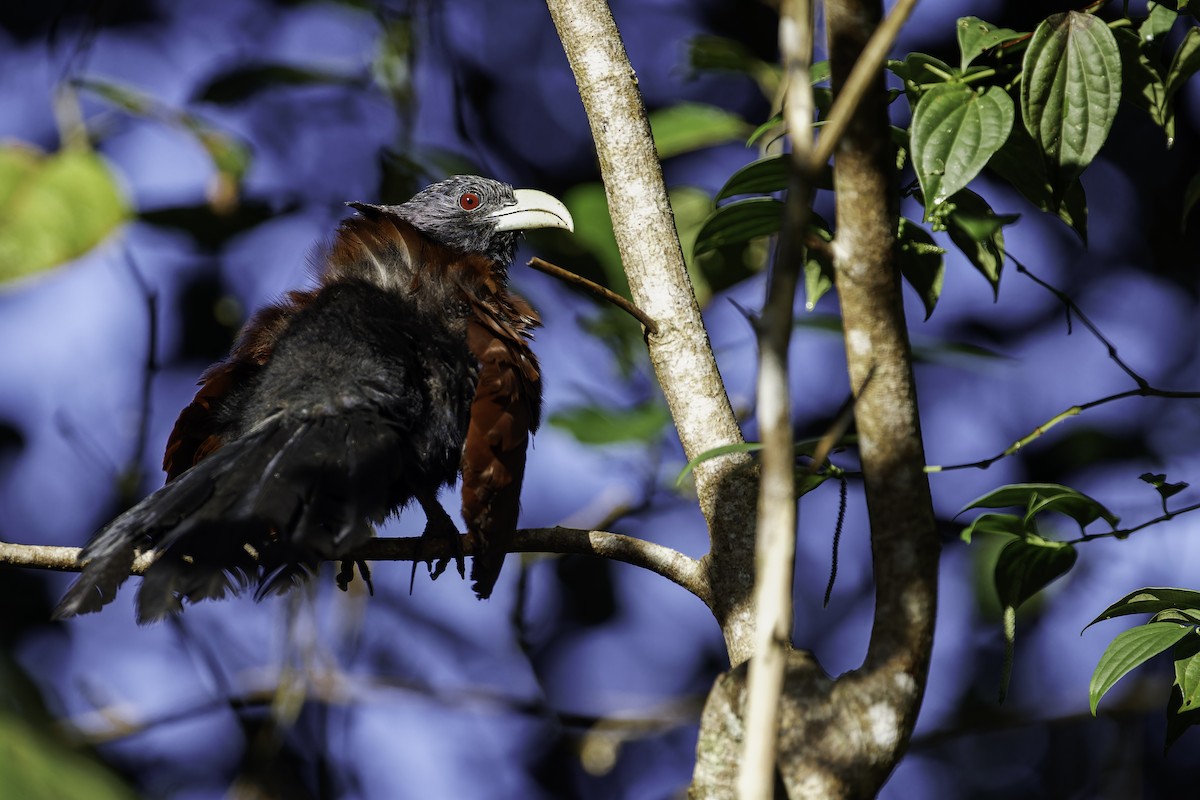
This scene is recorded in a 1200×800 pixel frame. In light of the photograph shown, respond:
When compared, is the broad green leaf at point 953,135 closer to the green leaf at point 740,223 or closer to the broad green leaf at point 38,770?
the green leaf at point 740,223

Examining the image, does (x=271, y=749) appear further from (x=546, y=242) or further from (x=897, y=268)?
(x=897, y=268)

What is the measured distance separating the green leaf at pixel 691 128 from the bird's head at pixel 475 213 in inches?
16.8

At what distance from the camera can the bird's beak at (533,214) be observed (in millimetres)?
3402

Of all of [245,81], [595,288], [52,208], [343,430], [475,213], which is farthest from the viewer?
[245,81]

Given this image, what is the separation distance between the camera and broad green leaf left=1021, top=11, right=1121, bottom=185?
1643mm

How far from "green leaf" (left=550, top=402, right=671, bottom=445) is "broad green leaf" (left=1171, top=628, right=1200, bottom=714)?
152 centimetres

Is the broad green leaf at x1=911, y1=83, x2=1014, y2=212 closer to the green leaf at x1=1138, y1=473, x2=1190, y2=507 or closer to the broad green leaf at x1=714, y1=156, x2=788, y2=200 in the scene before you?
the broad green leaf at x1=714, y1=156, x2=788, y2=200

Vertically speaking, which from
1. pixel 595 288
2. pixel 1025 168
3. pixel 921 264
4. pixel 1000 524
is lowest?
pixel 1000 524

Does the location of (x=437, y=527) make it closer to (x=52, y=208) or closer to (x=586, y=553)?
(x=586, y=553)

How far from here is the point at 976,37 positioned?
1646mm

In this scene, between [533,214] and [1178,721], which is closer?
[1178,721]

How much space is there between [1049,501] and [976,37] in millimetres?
666

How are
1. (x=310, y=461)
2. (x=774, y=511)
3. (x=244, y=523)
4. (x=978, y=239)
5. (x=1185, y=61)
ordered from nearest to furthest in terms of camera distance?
(x=774, y=511)
(x=978, y=239)
(x=1185, y=61)
(x=244, y=523)
(x=310, y=461)

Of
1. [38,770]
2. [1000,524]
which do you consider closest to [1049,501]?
[1000,524]
